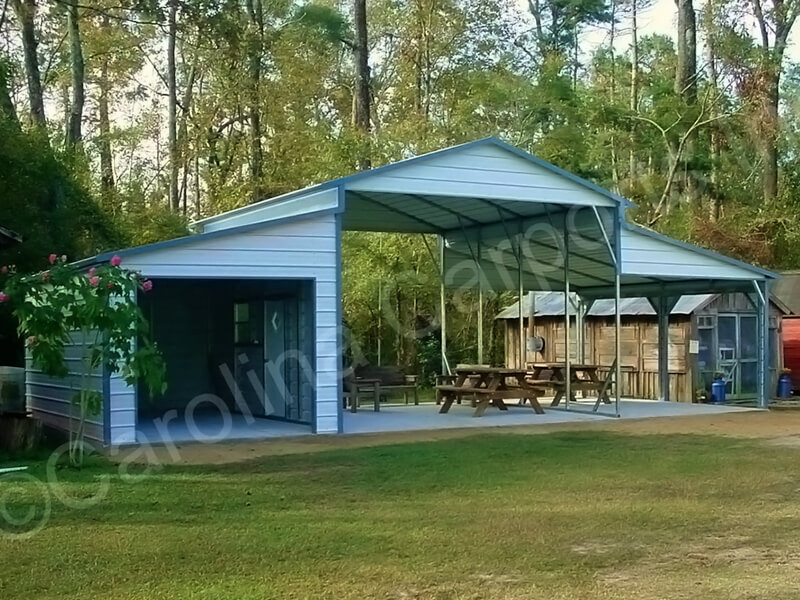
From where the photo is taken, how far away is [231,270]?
459 inches

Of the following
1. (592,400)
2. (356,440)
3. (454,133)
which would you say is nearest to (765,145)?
(454,133)

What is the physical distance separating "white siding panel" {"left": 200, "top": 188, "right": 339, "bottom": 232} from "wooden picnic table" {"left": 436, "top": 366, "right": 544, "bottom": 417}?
3.67 meters

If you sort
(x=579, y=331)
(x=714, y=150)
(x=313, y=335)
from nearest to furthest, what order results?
1. (x=313, y=335)
2. (x=579, y=331)
3. (x=714, y=150)

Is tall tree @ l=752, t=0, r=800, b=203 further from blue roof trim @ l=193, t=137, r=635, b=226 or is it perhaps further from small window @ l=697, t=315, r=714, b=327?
blue roof trim @ l=193, t=137, r=635, b=226

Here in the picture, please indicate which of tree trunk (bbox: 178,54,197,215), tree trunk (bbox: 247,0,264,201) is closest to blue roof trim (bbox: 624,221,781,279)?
tree trunk (bbox: 247,0,264,201)

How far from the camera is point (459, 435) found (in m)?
12.2

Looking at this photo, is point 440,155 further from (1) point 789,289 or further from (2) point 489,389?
(1) point 789,289

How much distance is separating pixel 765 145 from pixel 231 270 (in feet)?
60.0

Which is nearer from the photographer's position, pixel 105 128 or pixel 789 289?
pixel 789 289

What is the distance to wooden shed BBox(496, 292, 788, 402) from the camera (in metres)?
17.6

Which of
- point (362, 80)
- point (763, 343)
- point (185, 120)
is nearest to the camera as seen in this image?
point (763, 343)

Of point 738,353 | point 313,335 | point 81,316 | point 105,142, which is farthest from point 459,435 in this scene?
point 105,142

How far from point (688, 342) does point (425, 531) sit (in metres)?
12.0

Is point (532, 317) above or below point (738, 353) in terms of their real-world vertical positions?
above
